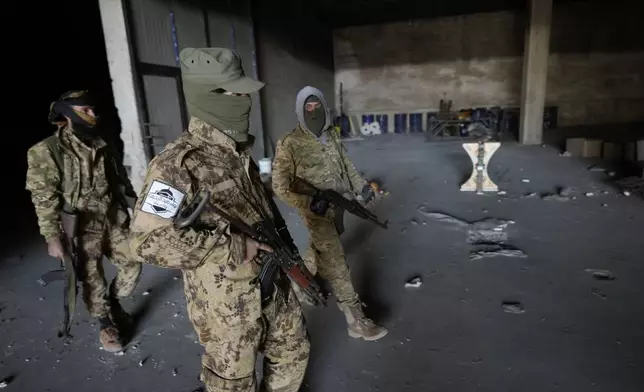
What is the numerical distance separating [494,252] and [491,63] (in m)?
10.4

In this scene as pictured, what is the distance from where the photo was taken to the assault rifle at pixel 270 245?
139 cm

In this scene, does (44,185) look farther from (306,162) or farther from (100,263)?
(306,162)

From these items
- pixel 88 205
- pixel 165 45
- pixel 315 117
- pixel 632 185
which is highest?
pixel 165 45

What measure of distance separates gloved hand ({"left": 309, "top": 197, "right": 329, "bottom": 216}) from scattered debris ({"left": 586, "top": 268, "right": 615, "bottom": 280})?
99.3 inches

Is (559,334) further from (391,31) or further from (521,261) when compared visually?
(391,31)

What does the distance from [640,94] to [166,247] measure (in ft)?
47.9

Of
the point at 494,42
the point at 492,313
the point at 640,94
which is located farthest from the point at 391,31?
the point at 492,313

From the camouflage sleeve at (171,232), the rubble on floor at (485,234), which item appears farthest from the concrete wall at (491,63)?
the camouflage sleeve at (171,232)

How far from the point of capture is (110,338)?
282 centimetres

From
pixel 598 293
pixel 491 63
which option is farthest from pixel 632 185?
pixel 491 63

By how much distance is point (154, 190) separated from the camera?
4.62 ft

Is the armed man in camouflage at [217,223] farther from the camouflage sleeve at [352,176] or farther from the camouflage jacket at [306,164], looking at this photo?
the camouflage sleeve at [352,176]

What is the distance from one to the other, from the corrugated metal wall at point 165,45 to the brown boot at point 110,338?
8.56 ft

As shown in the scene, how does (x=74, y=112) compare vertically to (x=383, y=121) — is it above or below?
above
